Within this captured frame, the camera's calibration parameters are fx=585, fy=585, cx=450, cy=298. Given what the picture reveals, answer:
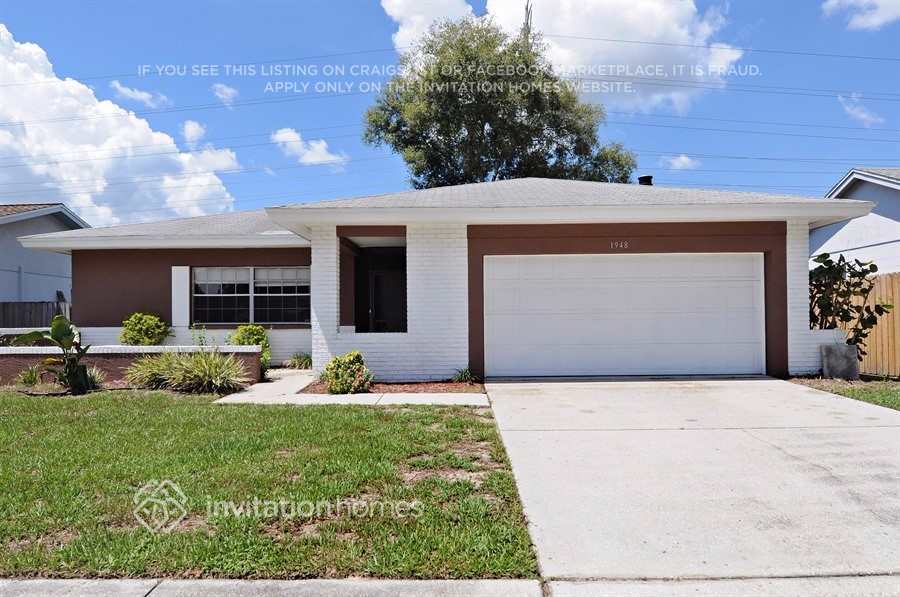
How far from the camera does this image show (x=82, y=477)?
4879 millimetres

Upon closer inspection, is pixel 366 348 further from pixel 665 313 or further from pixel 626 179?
pixel 626 179

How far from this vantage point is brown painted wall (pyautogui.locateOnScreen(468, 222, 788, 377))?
10.6 m

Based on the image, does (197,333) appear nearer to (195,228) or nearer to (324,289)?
(195,228)

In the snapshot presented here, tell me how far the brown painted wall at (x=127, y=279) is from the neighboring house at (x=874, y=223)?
16179 mm

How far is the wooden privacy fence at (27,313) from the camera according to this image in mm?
16500

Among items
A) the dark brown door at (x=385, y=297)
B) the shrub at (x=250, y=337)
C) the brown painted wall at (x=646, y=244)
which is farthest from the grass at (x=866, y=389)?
the shrub at (x=250, y=337)

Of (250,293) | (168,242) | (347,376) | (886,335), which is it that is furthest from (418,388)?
(886,335)

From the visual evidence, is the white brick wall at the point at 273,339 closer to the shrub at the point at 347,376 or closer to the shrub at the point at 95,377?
the shrub at the point at 95,377

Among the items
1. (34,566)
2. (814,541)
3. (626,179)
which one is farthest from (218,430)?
(626,179)

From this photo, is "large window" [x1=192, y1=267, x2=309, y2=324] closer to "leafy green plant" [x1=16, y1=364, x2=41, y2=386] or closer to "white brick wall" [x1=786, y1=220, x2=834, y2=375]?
"leafy green plant" [x1=16, y1=364, x2=41, y2=386]

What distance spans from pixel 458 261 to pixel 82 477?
6.97 meters

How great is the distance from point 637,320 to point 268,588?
8.89 meters

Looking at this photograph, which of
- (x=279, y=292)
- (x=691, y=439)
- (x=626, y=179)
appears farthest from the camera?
(x=626, y=179)

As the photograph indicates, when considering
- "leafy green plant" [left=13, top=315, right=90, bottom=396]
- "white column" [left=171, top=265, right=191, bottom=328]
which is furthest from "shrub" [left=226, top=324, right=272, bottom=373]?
"leafy green plant" [left=13, top=315, right=90, bottom=396]
